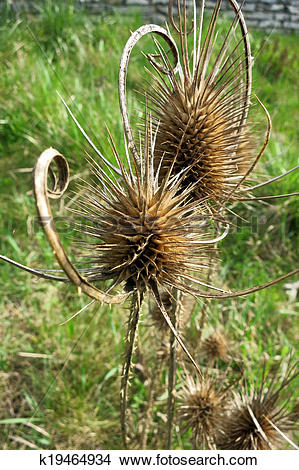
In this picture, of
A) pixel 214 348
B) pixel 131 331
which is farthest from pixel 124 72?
pixel 214 348

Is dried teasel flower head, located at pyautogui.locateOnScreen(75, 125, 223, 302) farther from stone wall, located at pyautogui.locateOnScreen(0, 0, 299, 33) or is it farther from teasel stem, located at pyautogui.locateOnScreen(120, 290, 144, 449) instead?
stone wall, located at pyautogui.locateOnScreen(0, 0, 299, 33)

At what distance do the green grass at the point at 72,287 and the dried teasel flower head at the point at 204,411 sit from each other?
15 centimetres

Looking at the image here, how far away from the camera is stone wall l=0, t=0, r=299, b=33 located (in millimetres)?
2632

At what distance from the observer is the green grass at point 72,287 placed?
1.36 metres

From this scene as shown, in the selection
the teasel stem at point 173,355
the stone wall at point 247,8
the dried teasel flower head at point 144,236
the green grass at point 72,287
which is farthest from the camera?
the stone wall at point 247,8

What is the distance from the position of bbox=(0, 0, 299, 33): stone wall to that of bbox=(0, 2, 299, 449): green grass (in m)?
0.33

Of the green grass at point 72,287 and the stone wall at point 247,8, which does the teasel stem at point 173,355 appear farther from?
the stone wall at point 247,8

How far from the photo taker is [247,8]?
310cm

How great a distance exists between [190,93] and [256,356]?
1055 millimetres

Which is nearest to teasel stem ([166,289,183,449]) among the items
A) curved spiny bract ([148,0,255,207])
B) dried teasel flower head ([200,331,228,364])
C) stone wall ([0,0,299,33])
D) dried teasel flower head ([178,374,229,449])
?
dried teasel flower head ([178,374,229,449])

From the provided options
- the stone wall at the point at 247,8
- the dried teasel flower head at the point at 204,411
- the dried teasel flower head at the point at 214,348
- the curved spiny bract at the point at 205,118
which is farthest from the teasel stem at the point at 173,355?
the stone wall at the point at 247,8

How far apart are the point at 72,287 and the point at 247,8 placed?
2.51 meters

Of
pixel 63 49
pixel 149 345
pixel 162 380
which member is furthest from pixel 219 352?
pixel 63 49

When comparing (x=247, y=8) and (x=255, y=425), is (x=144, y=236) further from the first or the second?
(x=247, y=8)
